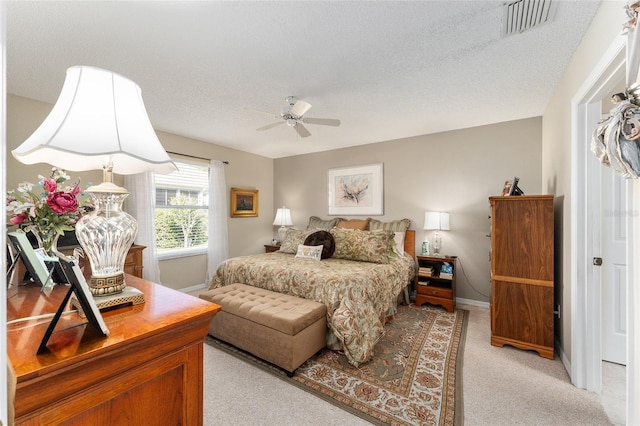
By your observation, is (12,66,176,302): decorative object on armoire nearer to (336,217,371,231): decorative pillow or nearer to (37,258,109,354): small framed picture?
(37,258,109,354): small framed picture

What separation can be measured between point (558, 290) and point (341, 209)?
3065 millimetres

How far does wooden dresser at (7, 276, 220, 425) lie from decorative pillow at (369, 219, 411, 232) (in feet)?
11.3

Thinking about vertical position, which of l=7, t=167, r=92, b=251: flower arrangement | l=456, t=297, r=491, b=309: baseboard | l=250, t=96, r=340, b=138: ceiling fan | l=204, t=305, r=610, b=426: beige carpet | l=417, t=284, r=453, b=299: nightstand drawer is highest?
l=250, t=96, r=340, b=138: ceiling fan

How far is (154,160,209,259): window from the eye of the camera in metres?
3.93

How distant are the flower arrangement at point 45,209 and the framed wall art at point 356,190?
387 cm

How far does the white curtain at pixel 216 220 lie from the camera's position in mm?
4375

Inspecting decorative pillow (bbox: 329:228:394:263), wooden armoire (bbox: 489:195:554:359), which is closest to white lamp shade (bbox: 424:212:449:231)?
decorative pillow (bbox: 329:228:394:263)

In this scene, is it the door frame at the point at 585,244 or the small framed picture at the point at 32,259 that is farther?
the door frame at the point at 585,244

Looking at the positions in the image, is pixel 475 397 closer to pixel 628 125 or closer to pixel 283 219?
pixel 628 125

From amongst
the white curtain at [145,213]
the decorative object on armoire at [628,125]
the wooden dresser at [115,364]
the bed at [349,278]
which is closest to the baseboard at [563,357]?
the bed at [349,278]

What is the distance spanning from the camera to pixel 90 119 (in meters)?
0.69

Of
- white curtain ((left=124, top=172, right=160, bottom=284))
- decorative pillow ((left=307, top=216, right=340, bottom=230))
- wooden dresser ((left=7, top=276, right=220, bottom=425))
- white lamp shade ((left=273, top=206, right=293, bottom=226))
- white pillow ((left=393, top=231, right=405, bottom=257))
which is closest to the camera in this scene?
wooden dresser ((left=7, top=276, right=220, bottom=425))

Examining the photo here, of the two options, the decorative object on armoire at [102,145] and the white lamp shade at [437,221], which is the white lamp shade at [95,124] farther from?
the white lamp shade at [437,221]

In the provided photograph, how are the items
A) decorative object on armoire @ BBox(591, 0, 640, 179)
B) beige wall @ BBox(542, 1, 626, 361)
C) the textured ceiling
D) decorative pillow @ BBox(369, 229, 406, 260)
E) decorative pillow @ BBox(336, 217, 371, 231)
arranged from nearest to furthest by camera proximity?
1. decorative object on armoire @ BBox(591, 0, 640, 179)
2. beige wall @ BBox(542, 1, 626, 361)
3. the textured ceiling
4. decorative pillow @ BBox(369, 229, 406, 260)
5. decorative pillow @ BBox(336, 217, 371, 231)
